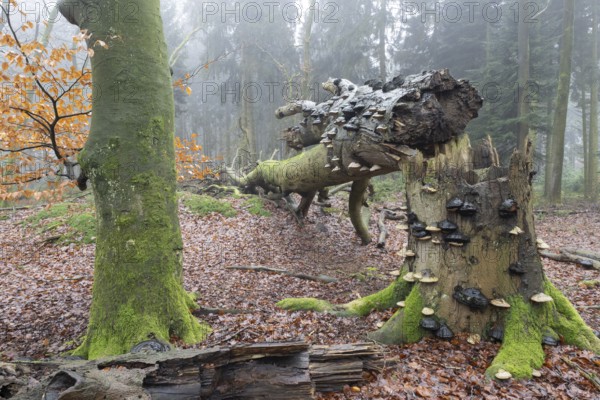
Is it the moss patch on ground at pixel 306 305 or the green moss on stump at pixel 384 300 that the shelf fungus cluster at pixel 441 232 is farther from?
the moss patch on ground at pixel 306 305

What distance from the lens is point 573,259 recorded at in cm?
788

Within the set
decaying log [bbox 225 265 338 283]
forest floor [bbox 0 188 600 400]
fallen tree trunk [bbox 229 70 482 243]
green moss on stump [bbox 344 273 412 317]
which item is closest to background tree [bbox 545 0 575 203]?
forest floor [bbox 0 188 600 400]

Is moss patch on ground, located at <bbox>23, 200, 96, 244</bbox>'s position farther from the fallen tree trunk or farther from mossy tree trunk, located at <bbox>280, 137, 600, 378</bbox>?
mossy tree trunk, located at <bbox>280, 137, 600, 378</bbox>

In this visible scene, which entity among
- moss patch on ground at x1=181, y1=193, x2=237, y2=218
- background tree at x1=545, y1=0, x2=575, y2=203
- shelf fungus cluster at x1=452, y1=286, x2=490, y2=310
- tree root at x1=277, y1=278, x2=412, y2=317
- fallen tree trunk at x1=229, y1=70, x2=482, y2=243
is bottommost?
tree root at x1=277, y1=278, x2=412, y2=317

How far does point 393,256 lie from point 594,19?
22.4 meters

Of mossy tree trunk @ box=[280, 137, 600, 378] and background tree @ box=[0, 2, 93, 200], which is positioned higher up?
background tree @ box=[0, 2, 93, 200]

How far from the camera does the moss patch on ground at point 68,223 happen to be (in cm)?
953

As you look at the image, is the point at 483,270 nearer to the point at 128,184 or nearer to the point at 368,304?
the point at 368,304

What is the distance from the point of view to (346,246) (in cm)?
1000

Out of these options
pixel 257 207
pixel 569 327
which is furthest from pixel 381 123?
pixel 257 207

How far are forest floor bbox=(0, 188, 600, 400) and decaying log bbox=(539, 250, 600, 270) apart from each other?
0.19 metres

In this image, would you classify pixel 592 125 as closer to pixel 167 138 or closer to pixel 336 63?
pixel 336 63

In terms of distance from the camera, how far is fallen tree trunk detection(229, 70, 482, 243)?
4953 mm

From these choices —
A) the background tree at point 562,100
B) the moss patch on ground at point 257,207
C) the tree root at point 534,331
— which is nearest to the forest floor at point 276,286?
the moss patch on ground at point 257,207
